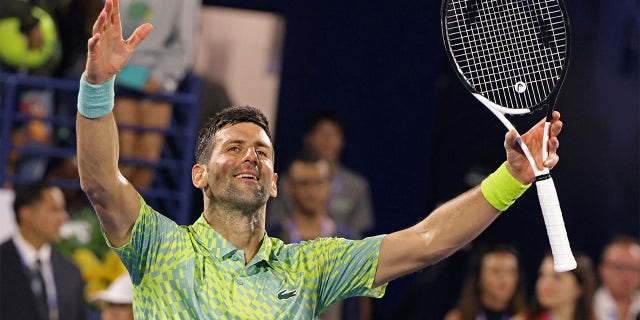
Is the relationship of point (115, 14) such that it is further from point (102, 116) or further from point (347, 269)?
point (347, 269)


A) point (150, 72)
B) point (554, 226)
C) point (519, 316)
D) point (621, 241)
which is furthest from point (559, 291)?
point (554, 226)

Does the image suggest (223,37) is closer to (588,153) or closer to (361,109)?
(361,109)

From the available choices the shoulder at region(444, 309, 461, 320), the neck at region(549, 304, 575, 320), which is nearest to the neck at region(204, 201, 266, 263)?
the shoulder at region(444, 309, 461, 320)

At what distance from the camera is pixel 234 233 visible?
3994mm

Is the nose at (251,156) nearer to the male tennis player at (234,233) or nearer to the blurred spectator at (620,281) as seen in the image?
the male tennis player at (234,233)

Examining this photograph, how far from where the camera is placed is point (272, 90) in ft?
30.6

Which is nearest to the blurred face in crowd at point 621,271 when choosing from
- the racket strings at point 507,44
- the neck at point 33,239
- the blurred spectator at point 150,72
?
the racket strings at point 507,44

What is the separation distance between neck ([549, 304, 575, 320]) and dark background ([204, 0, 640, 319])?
1.12 meters

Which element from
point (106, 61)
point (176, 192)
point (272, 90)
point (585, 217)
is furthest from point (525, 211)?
point (106, 61)

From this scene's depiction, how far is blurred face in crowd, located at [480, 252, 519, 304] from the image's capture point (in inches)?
307

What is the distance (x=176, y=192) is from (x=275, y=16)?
5.97 feet

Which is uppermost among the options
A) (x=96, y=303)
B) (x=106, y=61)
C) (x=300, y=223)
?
(x=106, y=61)

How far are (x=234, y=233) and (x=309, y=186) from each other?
3.76m

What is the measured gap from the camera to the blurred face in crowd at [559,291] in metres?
7.80
